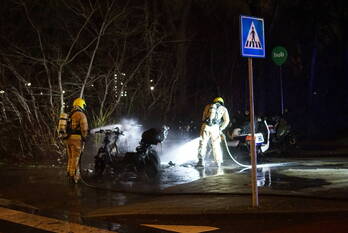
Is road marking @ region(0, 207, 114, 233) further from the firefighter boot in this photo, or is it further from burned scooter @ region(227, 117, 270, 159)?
burned scooter @ region(227, 117, 270, 159)

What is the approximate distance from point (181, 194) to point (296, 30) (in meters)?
22.0

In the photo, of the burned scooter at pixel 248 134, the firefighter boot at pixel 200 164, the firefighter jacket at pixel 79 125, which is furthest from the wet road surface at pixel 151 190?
the firefighter jacket at pixel 79 125

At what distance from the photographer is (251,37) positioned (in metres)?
8.67

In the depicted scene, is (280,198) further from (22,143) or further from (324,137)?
(324,137)

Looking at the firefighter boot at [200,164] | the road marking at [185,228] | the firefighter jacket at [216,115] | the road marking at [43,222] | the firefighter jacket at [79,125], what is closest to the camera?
the road marking at [185,228]

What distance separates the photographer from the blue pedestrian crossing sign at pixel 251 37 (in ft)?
28.0

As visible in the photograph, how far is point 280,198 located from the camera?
929 centimetres

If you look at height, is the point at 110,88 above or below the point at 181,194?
above

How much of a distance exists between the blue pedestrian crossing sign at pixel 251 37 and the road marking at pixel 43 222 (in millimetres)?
3719

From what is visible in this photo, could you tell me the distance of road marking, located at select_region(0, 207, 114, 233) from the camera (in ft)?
26.4

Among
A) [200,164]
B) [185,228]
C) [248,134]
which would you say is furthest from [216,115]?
[185,228]

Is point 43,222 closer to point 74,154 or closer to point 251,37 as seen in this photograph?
point 74,154

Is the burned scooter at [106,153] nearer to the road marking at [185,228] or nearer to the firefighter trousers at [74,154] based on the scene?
the firefighter trousers at [74,154]

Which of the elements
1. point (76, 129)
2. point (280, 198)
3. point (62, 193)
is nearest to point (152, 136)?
point (76, 129)
